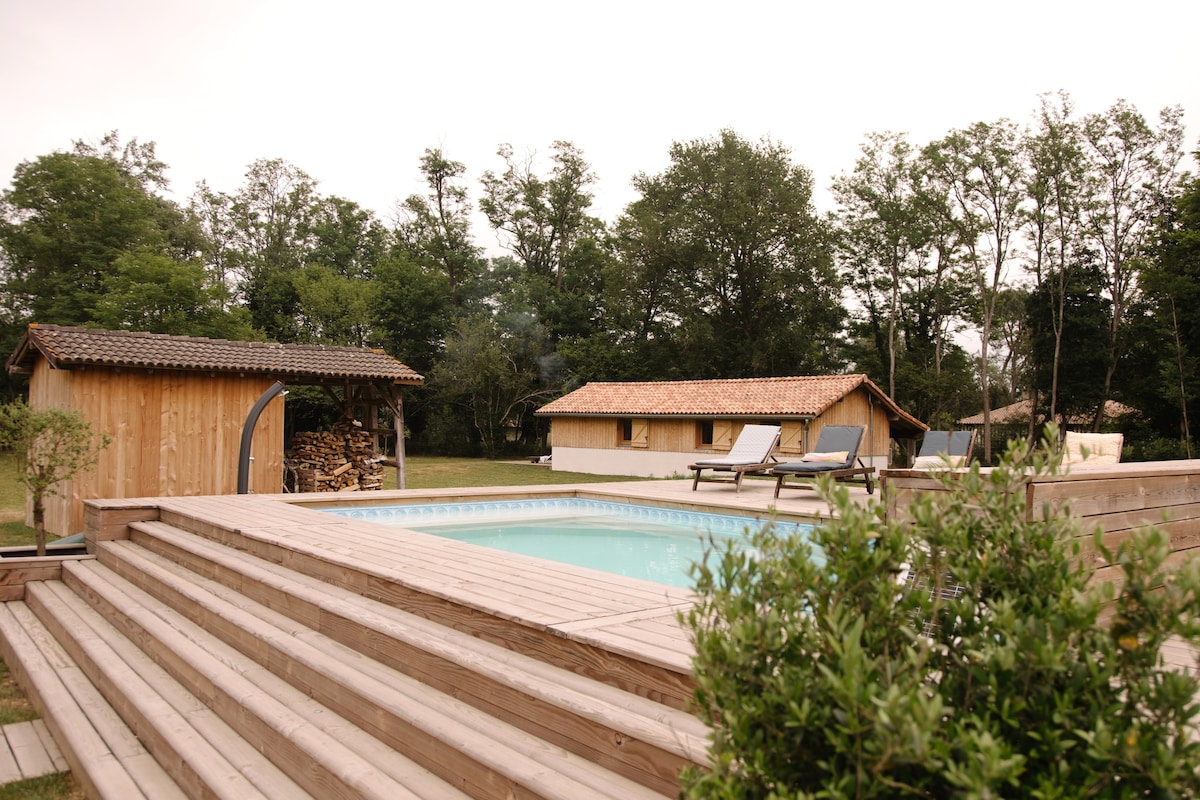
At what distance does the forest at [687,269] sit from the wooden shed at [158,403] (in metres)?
13.0

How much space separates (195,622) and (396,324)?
101 ft

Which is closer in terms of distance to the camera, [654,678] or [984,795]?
[984,795]

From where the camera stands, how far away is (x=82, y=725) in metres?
3.85

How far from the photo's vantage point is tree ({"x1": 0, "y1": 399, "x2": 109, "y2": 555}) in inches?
275

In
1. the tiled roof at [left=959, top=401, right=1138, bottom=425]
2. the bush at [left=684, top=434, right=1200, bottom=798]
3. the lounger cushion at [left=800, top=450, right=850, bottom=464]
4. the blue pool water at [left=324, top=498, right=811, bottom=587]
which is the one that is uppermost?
the tiled roof at [left=959, top=401, right=1138, bottom=425]

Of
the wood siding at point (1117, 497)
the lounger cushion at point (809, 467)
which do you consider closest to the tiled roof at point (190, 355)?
the lounger cushion at point (809, 467)

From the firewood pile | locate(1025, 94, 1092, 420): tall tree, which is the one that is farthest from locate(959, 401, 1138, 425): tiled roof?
the firewood pile

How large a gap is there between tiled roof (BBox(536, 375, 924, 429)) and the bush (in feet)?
69.4

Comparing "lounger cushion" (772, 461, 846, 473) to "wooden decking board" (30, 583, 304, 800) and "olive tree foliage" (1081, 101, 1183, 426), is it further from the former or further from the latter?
"olive tree foliage" (1081, 101, 1183, 426)

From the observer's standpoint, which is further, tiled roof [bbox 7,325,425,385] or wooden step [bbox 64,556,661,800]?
tiled roof [bbox 7,325,425,385]

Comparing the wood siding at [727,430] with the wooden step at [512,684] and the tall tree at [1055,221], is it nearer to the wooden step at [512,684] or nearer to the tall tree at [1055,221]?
the tall tree at [1055,221]

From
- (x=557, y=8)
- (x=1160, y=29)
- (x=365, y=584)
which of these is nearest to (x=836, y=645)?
(x=365, y=584)

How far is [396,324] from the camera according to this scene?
34.6m

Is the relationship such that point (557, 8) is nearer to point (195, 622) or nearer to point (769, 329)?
point (195, 622)
